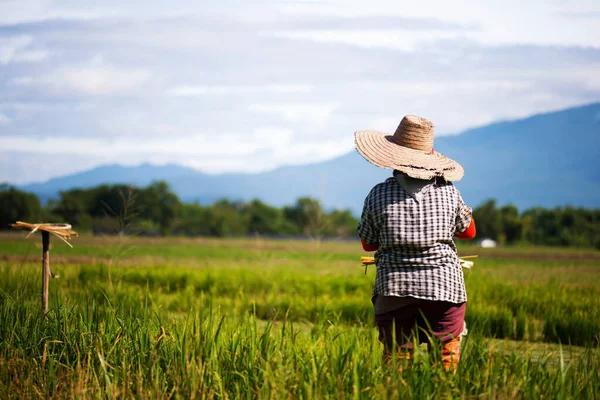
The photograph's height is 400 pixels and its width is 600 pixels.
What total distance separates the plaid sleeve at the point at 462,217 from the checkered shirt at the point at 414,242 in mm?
51

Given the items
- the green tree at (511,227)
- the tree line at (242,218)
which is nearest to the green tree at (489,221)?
the tree line at (242,218)

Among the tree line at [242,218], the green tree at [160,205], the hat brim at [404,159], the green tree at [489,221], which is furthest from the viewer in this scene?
the green tree at [489,221]

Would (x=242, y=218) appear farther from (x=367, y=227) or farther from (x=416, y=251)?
(x=416, y=251)

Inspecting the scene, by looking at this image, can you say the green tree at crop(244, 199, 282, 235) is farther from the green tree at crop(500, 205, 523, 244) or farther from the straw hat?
the straw hat

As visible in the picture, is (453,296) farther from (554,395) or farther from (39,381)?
(39,381)

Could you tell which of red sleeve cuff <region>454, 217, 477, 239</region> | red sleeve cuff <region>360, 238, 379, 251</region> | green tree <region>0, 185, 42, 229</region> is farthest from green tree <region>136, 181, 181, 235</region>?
red sleeve cuff <region>454, 217, 477, 239</region>

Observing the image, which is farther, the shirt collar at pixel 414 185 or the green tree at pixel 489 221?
the green tree at pixel 489 221

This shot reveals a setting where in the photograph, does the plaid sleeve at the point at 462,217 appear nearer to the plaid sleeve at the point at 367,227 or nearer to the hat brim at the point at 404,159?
the hat brim at the point at 404,159

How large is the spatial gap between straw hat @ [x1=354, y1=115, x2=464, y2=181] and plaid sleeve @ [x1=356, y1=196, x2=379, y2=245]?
0.28 m

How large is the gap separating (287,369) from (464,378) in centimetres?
96

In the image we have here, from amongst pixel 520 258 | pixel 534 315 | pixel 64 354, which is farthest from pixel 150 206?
pixel 64 354

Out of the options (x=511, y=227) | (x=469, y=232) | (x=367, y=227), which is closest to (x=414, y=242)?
(x=367, y=227)

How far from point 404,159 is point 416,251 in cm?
55

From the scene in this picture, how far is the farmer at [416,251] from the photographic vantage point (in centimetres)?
418
